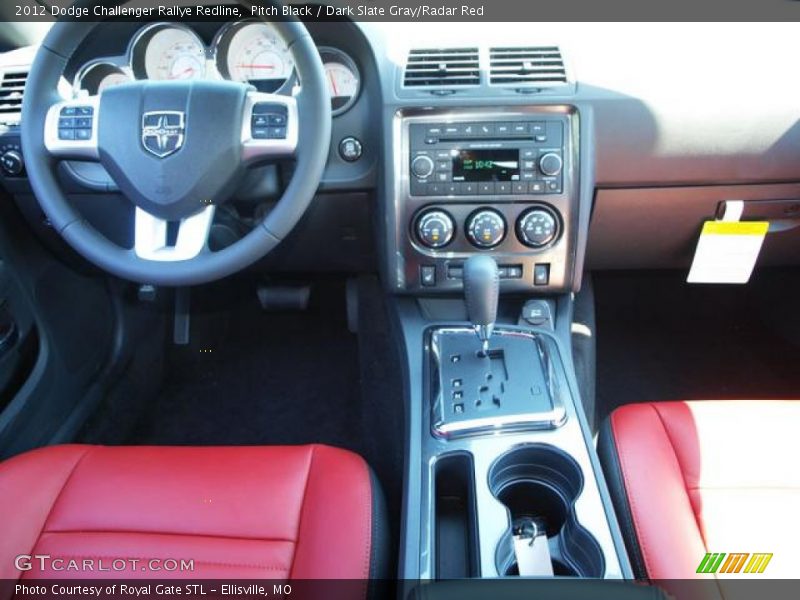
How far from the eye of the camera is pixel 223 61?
1449 millimetres

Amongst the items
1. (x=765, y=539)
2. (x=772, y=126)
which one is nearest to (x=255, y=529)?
(x=765, y=539)

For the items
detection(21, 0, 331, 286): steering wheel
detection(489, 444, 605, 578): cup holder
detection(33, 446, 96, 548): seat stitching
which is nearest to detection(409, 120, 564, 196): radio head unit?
detection(21, 0, 331, 286): steering wheel

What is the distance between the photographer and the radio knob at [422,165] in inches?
53.9

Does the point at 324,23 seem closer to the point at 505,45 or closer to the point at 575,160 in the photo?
the point at 505,45

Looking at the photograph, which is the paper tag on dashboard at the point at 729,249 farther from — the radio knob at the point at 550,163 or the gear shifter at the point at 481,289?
the gear shifter at the point at 481,289

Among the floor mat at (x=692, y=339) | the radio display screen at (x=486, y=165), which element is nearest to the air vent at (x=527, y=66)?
the radio display screen at (x=486, y=165)

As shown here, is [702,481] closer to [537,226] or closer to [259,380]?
[537,226]

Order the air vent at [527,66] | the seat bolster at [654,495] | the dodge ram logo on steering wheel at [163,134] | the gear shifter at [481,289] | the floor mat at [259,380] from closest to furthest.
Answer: the seat bolster at [654,495] → the dodge ram logo on steering wheel at [163,134] → the gear shifter at [481,289] → the air vent at [527,66] → the floor mat at [259,380]

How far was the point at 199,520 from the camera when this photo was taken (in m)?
1.06

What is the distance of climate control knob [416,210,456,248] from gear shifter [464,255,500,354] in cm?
15

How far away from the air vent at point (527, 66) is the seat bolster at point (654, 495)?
25.7 inches

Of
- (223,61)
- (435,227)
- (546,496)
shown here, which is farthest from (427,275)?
(223,61)

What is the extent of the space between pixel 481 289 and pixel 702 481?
1.57 feet

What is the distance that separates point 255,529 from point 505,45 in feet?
3.33
